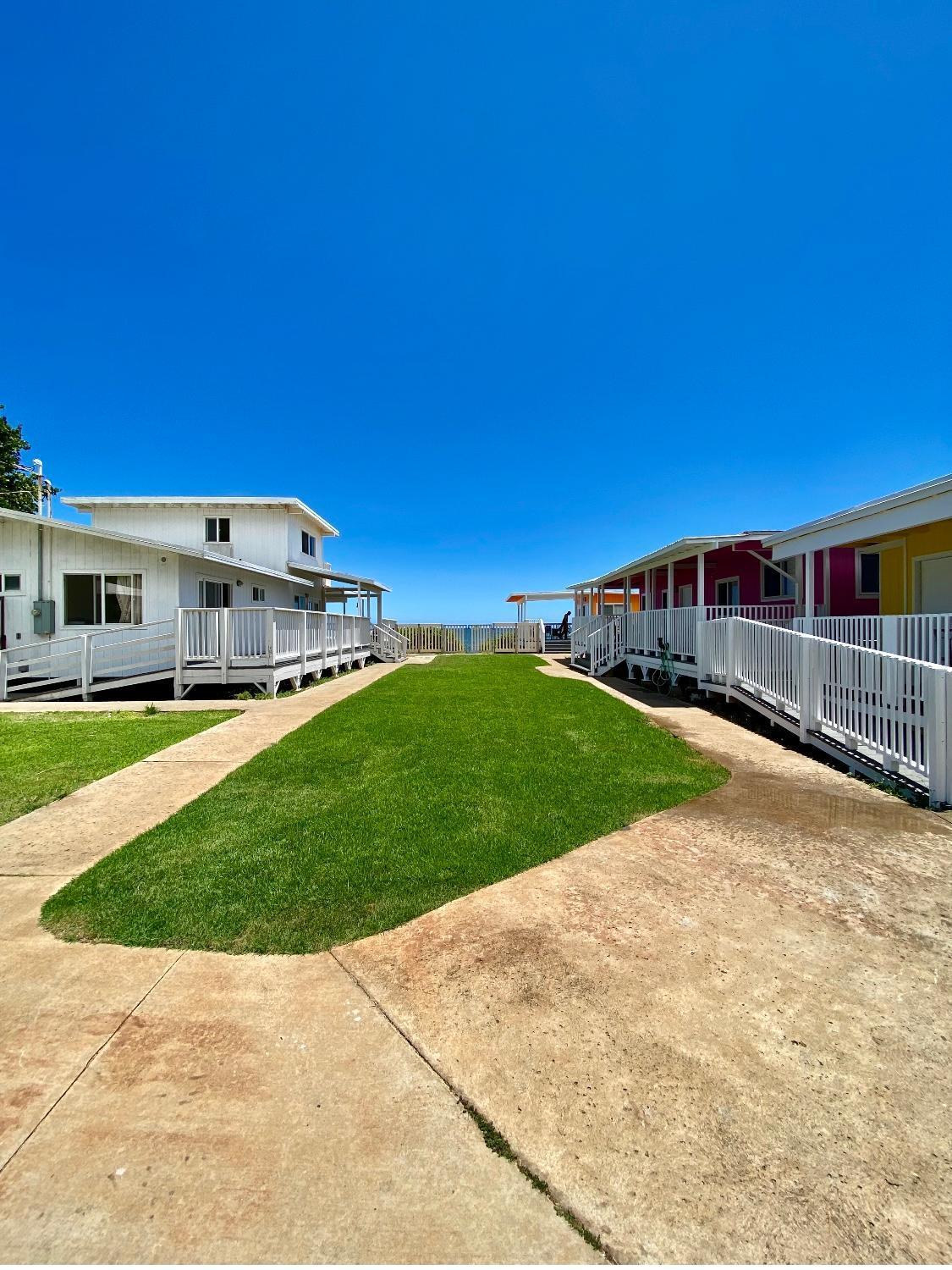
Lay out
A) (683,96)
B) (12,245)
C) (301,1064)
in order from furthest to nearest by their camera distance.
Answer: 1. (12,245)
2. (683,96)
3. (301,1064)

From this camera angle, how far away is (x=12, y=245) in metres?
16.3

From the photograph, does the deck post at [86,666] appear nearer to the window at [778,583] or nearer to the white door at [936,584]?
the window at [778,583]

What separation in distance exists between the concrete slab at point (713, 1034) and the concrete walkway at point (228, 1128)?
0.18 m

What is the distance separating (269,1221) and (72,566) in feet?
51.6

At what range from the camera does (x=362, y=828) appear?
404 cm

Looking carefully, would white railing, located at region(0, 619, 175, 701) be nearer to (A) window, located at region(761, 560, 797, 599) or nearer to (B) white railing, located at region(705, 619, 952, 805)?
(B) white railing, located at region(705, 619, 952, 805)

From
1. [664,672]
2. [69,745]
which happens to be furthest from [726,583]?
[69,745]

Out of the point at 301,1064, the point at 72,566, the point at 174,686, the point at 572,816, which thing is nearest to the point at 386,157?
the point at 72,566

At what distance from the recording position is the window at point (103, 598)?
13.6m

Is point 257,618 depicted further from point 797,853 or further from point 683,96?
point 683,96

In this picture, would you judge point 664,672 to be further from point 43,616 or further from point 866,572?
point 43,616

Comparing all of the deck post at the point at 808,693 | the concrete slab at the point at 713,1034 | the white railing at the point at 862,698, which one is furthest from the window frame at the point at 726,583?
the concrete slab at the point at 713,1034

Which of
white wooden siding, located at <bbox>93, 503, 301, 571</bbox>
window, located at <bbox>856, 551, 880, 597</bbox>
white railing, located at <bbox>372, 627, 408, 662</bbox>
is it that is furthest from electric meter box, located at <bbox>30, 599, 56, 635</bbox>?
window, located at <bbox>856, 551, 880, 597</bbox>

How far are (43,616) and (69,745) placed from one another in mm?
8172
